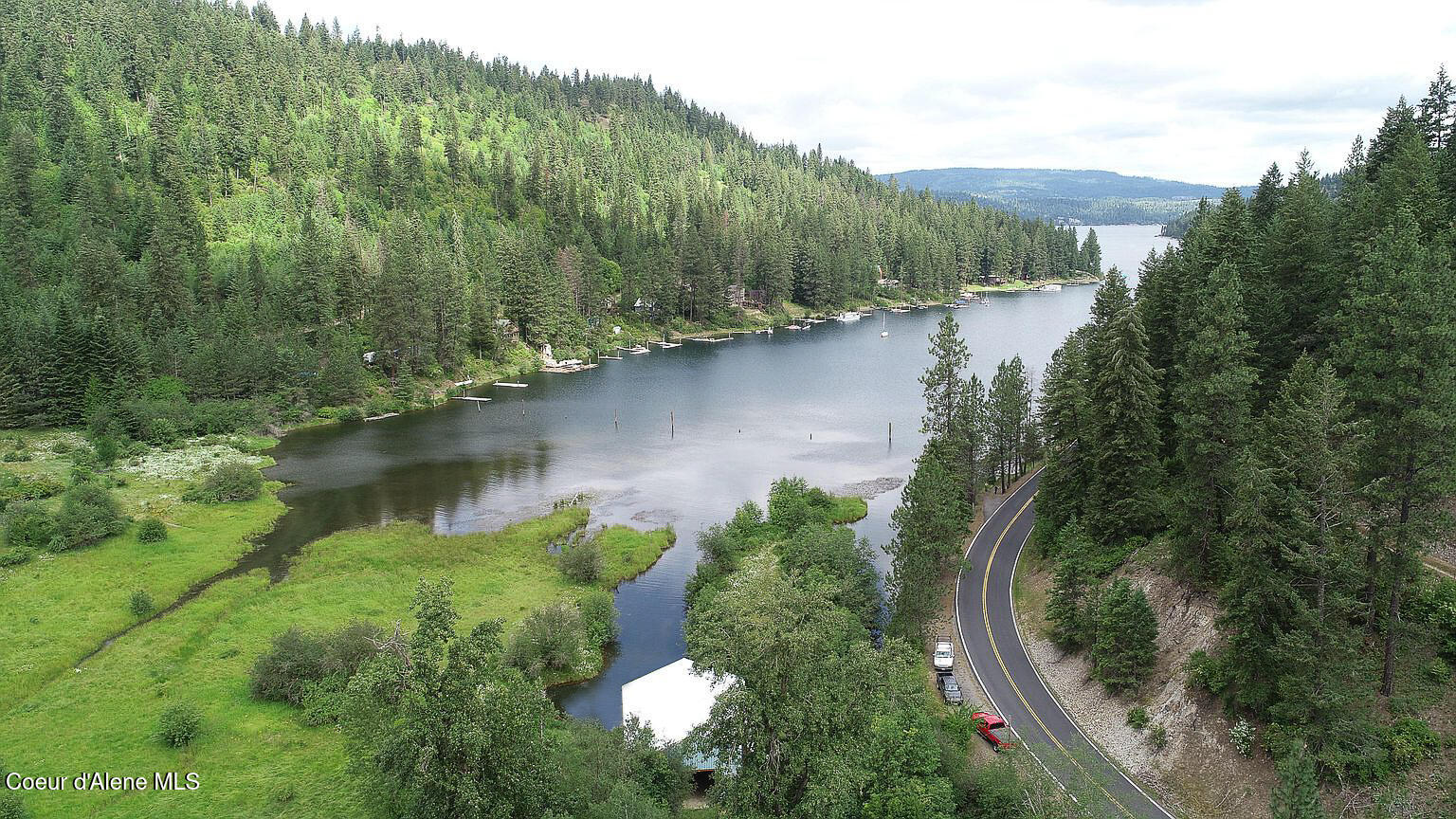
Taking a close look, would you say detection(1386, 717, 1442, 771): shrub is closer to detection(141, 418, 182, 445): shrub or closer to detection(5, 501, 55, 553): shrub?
detection(5, 501, 55, 553): shrub

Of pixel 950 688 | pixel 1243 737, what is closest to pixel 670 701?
pixel 950 688

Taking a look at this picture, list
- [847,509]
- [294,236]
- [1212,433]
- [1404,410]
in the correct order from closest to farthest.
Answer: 1. [1404,410]
2. [1212,433]
3. [847,509]
4. [294,236]

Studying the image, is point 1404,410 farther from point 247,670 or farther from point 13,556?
point 13,556

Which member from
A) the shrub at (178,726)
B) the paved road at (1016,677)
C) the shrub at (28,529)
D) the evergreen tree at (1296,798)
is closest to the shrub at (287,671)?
the shrub at (178,726)

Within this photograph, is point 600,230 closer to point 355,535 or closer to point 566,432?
point 566,432

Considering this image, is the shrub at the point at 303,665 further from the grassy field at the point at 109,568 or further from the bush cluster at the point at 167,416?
the bush cluster at the point at 167,416

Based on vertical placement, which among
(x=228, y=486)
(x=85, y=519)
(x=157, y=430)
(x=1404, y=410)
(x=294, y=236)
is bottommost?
(x=228, y=486)

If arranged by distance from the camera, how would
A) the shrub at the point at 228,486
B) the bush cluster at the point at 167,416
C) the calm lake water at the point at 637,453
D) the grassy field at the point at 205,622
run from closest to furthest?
the grassy field at the point at 205,622 → the calm lake water at the point at 637,453 → the shrub at the point at 228,486 → the bush cluster at the point at 167,416
